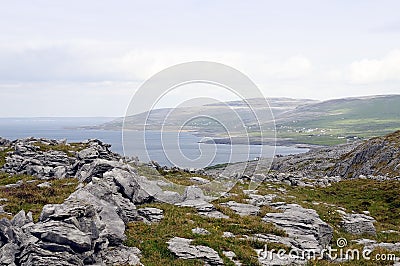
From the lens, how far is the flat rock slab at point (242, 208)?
28.7 m

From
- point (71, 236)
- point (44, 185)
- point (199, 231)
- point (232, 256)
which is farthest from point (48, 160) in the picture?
point (232, 256)

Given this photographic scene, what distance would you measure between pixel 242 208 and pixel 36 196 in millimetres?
15561

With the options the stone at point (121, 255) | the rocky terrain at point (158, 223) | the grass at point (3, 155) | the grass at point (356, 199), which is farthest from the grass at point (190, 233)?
the grass at point (3, 155)

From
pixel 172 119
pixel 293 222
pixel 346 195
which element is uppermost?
pixel 172 119

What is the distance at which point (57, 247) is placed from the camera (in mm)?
16594

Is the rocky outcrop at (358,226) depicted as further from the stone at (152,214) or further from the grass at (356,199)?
the stone at (152,214)

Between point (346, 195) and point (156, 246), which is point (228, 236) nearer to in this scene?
point (156, 246)

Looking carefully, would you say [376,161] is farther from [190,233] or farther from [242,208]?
[190,233]

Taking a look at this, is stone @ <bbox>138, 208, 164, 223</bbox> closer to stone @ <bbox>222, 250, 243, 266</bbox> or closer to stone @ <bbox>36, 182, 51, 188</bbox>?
stone @ <bbox>222, 250, 243, 266</bbox>

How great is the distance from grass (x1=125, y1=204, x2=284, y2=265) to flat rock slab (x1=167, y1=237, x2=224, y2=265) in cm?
29

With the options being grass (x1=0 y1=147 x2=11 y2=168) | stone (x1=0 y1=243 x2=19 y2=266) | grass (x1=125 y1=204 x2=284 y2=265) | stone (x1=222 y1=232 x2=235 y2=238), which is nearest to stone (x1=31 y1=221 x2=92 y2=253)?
stone (x1=0 y1=243 x2=19 y2=266)

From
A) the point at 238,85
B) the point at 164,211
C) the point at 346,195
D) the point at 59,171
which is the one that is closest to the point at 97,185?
the point at 164,211

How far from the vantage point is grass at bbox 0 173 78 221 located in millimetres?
25484

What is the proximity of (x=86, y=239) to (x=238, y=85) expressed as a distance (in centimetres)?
1629
